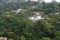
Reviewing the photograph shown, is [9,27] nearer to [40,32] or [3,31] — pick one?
[3,31]

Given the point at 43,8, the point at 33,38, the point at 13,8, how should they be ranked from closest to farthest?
the point at 33,38, the point at 43,8, the point at 13,8

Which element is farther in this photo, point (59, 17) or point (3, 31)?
point (59, 17)

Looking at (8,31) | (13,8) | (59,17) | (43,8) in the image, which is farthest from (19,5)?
(8,31)

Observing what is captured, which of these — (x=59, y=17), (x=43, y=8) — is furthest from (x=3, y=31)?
(x=43, y=8)

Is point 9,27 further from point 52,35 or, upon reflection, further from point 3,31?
point 52,35

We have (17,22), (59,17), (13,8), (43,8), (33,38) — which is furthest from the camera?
(13,8)

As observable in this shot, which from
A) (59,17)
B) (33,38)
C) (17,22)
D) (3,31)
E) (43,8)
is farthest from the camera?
(43,8)

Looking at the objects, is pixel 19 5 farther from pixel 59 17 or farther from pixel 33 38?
pixel 33 38

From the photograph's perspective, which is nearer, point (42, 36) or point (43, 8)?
point (42, 36)

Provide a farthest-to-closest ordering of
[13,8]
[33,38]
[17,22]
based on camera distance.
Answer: [13,8], [17,22], [33,38]
